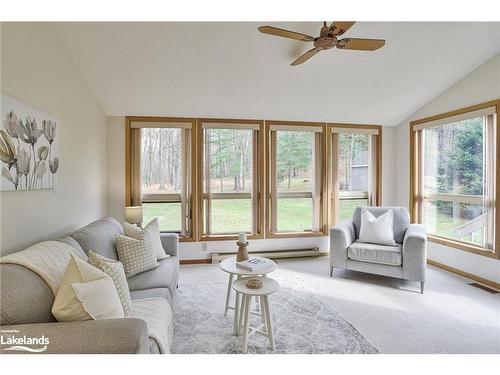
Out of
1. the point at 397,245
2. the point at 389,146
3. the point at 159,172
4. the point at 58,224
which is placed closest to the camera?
the point at 58,224

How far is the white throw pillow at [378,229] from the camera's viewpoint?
3400mm

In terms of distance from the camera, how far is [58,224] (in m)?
2.54

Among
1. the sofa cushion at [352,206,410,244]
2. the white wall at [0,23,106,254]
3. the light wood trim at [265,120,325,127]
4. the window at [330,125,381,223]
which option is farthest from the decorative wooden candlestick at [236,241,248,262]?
the window at [330,125,381,223]

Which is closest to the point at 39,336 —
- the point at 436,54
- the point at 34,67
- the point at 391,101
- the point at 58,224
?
the point at 58,224

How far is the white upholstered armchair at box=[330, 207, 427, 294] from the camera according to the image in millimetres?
3010

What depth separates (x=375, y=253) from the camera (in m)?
3.23

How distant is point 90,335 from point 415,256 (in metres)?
3.07

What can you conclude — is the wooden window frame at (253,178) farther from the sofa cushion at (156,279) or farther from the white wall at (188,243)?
the sofa cushion at (156,279)

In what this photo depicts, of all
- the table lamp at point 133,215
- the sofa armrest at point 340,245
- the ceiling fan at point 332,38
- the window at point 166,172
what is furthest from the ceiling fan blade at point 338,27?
the table lamp at point 133,215

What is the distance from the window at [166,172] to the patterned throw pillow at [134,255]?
62.0 inches

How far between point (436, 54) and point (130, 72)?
346cm

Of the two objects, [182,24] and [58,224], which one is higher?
[182,24]
